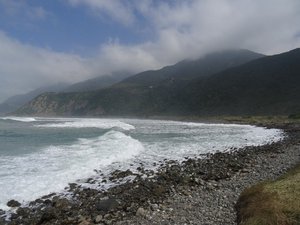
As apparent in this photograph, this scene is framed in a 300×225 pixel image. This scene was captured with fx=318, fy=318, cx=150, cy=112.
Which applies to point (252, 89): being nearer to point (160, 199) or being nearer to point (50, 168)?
point (50, 168)

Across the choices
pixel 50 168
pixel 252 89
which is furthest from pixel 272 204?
pixel 252 89

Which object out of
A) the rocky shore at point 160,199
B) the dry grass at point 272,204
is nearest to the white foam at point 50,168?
the rocky shore at point 160,199

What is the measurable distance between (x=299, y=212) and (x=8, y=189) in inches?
523

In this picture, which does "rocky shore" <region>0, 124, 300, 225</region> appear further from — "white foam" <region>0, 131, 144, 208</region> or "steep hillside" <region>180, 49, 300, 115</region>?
"steep hillside" <region>180, 49, 300, 115</region>

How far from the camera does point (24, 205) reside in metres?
14.0

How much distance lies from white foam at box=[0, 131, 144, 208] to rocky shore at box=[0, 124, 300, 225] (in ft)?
3.48

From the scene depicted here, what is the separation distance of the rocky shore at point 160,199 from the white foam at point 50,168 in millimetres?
1059

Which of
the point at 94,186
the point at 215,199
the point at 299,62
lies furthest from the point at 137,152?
the point at 299,62

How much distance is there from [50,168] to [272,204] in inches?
582

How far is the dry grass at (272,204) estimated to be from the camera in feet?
29.2

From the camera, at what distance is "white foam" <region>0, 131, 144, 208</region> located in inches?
627

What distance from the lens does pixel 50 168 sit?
67.2ft

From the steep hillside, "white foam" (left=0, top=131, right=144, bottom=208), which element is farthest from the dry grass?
the steep hillside

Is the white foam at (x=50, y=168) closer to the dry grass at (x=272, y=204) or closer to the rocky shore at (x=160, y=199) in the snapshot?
the rocky shore at (x=160, y=199)
